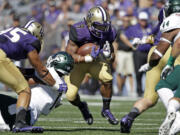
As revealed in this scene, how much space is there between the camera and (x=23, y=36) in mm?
6469

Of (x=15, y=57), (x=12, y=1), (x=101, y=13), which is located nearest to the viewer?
(x=15, y=57)

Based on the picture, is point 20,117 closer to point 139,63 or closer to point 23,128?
point 23,128

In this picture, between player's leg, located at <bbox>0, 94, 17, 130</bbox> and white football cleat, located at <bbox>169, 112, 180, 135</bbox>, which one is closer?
white football cleat, located at <bbox>169, 112, 180, 135</bbox>

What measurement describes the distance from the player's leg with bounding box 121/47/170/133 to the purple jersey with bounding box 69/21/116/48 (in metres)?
1.45

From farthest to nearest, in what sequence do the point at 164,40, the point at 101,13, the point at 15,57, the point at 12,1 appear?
1. the point at 12,1
2. the point at 101,13
3. the point at 15,57
4. the point at 164,40

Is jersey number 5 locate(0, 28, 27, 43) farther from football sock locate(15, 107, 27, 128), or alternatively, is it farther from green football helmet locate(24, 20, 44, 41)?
football sock locate(15, 107, 27, 128)

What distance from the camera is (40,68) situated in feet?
21.2

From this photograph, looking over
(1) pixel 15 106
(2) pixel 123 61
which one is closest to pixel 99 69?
(1) pixel 15 106

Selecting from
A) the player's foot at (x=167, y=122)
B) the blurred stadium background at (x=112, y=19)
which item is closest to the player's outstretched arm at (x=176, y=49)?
the player's foot at (x=167, y=122)

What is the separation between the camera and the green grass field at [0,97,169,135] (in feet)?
22.5

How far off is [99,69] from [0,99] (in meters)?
1.73

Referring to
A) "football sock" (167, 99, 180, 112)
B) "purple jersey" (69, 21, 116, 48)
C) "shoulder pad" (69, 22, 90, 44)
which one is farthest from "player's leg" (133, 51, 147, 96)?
"football sock" (167, 99, 180, 112)

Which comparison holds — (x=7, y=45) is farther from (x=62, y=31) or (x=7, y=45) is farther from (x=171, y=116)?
(x=62, y=31)

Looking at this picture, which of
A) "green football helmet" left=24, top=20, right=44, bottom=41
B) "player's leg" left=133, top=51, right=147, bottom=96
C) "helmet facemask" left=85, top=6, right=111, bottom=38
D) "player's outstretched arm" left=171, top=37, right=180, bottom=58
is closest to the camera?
"player's outstretched arm" left=171, top=37, right=180, bottom=58
